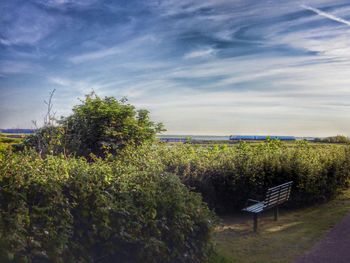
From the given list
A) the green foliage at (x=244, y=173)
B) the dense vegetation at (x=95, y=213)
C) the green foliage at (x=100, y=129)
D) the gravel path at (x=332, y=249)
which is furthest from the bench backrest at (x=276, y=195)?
the green foliage at (x=100, y=129)

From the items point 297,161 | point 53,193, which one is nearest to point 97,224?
point 53,193

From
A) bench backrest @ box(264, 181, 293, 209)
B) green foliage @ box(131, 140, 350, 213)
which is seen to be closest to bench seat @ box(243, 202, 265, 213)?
bench backrest @ box(264, 181, 293, 209)

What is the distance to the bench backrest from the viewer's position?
32.0ft

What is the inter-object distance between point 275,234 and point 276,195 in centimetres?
117

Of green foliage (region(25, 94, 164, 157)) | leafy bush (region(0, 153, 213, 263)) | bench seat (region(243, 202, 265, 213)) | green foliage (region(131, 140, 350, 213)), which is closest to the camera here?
leafy bush (region(0, 153, 213, 263))

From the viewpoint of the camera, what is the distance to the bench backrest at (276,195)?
32.0 feet

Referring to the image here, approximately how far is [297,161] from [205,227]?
21.3ft

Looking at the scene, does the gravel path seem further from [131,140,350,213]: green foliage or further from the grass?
[131,140,350,213]: green foliage

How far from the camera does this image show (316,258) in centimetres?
735

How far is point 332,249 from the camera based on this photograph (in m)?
7.83

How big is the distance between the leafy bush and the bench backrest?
3719mm

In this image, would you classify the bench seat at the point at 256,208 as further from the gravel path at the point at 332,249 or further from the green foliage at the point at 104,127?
the green foliage at the point at 104,127

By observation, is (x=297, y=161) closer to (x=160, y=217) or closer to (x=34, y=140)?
(x=160, y=217)

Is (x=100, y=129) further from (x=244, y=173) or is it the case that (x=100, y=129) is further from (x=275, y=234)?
(x=275, y=234)
